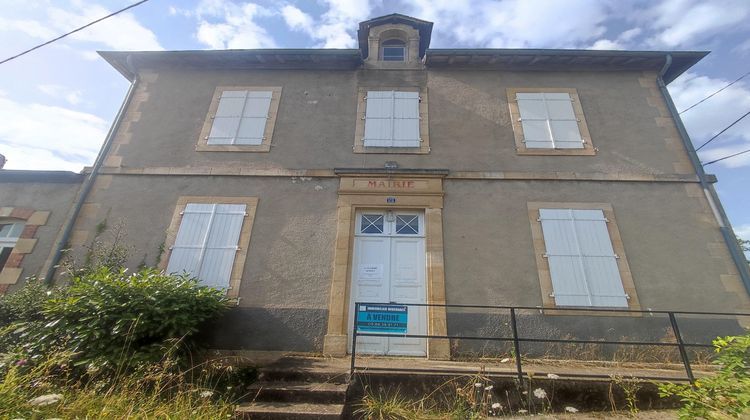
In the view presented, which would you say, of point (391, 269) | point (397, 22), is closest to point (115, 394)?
point (391, 269)

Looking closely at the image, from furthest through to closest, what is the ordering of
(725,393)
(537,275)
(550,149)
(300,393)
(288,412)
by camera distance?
(550,149)
(537,275)
(300,393)
(288,412)
(725,393)

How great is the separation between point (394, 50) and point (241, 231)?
527cm

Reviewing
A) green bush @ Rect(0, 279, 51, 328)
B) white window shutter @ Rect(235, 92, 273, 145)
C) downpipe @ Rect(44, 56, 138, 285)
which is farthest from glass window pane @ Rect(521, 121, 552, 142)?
downpipe @ Rect(44, 56, 138, 285)

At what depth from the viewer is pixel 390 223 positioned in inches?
223

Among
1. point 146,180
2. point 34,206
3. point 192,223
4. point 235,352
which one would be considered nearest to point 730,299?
point 235,352

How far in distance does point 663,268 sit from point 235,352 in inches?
255

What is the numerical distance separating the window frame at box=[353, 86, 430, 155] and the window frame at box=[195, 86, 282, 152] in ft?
5.48

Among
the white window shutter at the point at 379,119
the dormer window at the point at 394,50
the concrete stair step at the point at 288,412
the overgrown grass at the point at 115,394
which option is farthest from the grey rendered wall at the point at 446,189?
the concrete stair step at the point at 288,412

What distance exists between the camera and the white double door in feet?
16.2

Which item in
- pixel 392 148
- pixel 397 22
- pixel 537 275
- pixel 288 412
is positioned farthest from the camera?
pixel 397 22

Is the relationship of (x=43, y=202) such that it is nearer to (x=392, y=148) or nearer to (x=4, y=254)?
(x=4, y=254)

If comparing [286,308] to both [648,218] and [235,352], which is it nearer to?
[235,352]

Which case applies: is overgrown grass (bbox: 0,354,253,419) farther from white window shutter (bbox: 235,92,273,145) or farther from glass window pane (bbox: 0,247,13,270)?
white window shutter (bbox: 235,92,273,145)

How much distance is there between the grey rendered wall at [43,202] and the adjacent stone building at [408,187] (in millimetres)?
81
